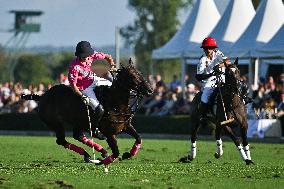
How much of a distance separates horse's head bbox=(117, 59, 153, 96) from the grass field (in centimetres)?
140

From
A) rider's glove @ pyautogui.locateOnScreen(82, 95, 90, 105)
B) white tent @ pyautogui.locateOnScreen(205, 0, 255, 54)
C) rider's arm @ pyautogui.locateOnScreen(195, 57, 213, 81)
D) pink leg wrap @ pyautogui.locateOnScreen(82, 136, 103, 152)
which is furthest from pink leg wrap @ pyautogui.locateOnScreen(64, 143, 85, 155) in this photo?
white tent @ pyautogui.locateOnScreen(205, 0, 255, 54)

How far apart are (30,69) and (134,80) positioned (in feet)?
293

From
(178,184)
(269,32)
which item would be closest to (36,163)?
(178,184)

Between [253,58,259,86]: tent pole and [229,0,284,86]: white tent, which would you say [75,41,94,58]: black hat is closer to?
[229,0,284,86]: white tent

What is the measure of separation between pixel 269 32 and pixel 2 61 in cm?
8247

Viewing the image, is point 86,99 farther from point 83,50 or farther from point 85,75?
point 83,50

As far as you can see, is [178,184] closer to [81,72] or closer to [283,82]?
[81,72]

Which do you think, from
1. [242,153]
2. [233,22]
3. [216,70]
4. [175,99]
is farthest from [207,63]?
[233,22]

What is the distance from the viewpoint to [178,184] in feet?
54.6

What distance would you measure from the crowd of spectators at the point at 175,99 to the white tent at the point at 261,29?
1.39 meters

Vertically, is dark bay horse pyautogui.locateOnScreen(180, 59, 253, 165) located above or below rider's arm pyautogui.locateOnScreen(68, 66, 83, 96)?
below

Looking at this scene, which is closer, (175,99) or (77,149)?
(77,149)

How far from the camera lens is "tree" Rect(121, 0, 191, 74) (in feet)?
355

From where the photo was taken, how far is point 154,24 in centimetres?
10944
